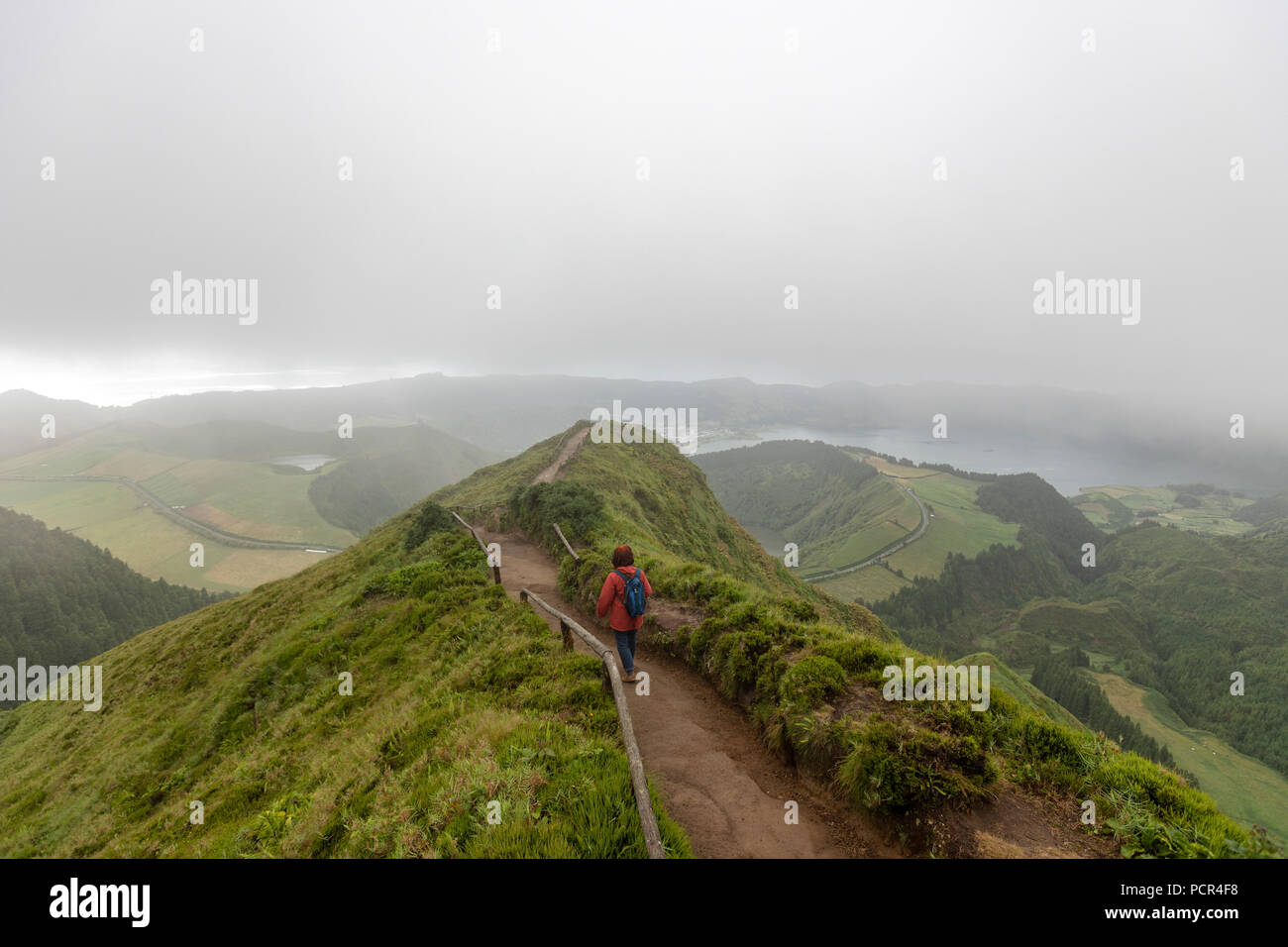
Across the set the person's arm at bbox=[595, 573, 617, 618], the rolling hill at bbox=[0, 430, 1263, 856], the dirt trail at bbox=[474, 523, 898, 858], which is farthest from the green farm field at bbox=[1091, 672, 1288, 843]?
the person's arm at bbox=[595, 573, 617, 618]

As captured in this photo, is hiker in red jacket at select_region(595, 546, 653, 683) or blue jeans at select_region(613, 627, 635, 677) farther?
blue jeans at select_region(613, 627, 635, 677)

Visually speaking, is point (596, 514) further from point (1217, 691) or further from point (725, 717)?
point (1217, 691)

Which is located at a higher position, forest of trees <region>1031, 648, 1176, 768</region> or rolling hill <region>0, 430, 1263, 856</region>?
rolling hill <region>0, 430, 1263, 856</region>

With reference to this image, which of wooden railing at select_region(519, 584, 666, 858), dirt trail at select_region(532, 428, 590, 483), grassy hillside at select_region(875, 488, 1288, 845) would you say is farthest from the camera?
grassy hillside at select_region(875, 488, 1288, 845)

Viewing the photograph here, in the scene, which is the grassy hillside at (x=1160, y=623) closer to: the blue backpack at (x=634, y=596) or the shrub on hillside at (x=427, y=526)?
the shrub on hillside at (x=427, y=526)

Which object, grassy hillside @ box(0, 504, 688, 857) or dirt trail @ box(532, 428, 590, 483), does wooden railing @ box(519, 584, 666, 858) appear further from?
dirt trail @ box(532, 428, 590, 483)

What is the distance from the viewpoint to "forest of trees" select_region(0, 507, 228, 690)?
10421 centimetres

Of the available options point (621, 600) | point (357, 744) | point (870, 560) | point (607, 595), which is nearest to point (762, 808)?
point (621, 600)

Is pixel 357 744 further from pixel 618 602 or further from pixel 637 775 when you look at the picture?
pixel 637 775

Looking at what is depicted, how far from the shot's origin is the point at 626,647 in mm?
9750

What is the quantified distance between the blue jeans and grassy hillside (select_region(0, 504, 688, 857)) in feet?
2.14

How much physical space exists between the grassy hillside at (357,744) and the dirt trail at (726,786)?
1114 mm

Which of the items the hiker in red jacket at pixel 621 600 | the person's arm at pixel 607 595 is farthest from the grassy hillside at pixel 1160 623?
the person's arm at pixel 607 595

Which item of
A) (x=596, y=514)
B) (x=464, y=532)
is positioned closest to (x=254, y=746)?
(x=464, y=532)
